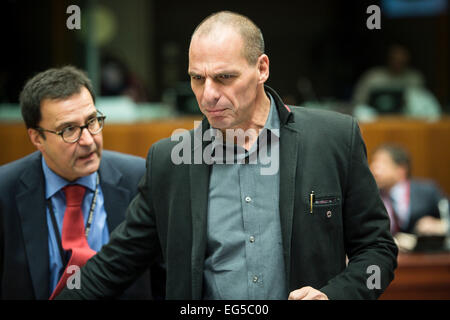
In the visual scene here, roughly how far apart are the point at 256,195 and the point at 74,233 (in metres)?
0.69

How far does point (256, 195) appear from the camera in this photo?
1646 mm

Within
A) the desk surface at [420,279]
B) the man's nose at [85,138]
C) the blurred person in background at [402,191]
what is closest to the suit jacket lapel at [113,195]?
the man's nose at [85,138]

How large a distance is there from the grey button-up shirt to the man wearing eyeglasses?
51 centimetres

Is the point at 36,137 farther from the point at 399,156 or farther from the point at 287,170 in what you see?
the point at 399,156

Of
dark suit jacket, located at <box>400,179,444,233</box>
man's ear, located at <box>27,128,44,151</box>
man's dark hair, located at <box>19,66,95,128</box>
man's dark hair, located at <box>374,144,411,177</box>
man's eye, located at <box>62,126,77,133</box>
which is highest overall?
man's dark hair, located at <box>19,66,95,128</box>

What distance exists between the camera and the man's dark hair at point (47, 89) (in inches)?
77.3

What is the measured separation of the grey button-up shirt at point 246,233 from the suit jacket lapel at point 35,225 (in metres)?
0.60

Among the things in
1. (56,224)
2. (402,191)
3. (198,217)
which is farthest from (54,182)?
(402,191)

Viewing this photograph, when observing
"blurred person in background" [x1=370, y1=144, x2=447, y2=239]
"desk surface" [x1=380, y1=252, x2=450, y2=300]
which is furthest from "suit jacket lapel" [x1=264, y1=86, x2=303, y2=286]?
"blurred person in background" [x1=370, y1=144, x2=447, y2=239]

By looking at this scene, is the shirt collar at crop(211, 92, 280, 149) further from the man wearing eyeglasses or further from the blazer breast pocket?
the man wearing eyeglasses

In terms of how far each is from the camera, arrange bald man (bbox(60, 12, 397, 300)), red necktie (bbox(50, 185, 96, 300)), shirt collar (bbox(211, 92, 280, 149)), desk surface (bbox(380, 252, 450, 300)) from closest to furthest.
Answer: bald man (bbox(60, 12, 397, 300))
shirt collar (bbox(211, 92, 280, 149))
red necktie (bbox(50, 185, 96, 300))
desk surface (bbox(380, 252, 450, 300))

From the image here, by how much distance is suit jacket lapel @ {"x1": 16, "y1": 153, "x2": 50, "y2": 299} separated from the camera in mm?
1914

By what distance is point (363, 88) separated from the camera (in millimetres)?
6789

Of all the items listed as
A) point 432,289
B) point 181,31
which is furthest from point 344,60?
point 432,289
